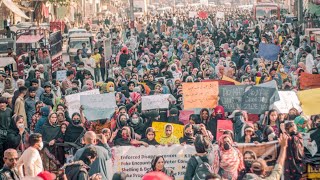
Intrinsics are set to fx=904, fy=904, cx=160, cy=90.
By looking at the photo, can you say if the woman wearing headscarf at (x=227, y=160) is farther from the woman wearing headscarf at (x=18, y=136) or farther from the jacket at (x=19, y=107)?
the jacket at (x=19, y=107)

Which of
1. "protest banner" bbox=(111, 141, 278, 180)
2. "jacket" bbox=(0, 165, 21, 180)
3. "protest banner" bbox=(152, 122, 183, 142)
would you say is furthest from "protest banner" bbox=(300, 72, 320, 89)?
"jacket" bbox=(0, 165, 21, 180)

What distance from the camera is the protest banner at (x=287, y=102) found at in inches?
508

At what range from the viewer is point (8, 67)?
914 inches

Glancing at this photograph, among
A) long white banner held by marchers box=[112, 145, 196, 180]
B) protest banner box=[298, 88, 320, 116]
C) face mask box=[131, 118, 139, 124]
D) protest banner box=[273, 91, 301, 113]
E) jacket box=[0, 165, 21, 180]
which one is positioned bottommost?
long white banner held by marchers box=[112, 145, 196, 180]

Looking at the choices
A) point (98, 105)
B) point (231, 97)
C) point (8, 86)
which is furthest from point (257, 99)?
point (8, 86)

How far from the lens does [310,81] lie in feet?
48.5

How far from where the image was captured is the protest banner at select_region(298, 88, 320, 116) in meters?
11.7

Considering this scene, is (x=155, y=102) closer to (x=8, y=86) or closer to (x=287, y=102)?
(x=287, y=102)

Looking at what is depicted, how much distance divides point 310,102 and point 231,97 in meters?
1.74

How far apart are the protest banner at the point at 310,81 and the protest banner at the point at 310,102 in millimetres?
2737

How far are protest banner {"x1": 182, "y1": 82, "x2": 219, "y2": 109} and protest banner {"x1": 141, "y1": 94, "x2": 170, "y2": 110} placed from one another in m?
0.73

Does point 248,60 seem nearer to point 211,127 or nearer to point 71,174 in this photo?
point 211,127

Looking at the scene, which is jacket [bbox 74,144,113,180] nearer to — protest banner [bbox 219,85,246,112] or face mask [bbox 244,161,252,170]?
face mask [bbox 244,161,252,170]

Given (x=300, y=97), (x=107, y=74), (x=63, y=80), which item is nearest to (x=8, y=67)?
(x=107, y=74)
